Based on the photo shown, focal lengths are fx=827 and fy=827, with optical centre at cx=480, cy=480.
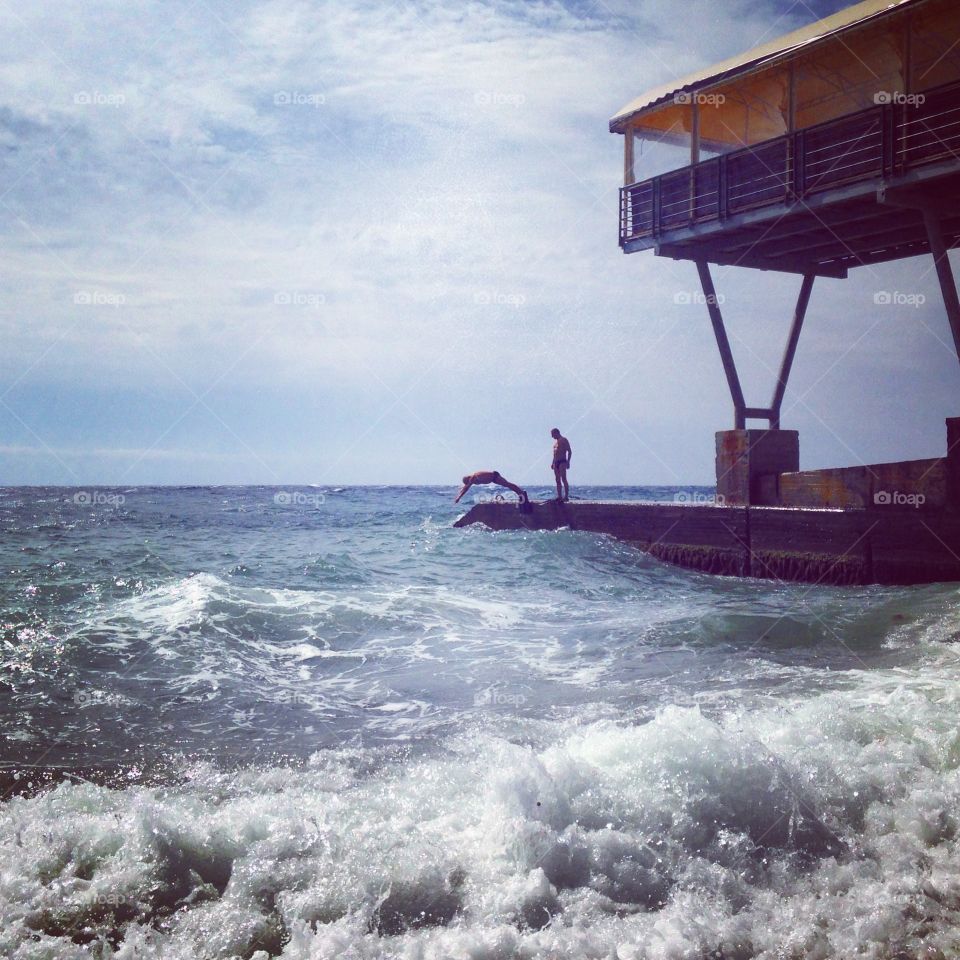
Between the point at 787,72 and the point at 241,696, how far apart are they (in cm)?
1323

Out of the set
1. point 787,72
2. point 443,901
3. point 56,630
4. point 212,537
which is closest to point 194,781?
point 443,901

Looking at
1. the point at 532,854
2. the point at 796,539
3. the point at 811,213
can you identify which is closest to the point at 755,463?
the point at 796,539

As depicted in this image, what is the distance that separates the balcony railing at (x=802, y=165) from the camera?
11.3 m

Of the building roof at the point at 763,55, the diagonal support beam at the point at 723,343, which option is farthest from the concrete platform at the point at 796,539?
the building roof at the point at 763,55

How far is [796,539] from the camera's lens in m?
13.6

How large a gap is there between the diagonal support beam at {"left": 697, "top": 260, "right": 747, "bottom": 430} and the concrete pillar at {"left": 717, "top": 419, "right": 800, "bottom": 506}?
0.66 meters

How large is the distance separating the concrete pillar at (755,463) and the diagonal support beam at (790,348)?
0.59 metres

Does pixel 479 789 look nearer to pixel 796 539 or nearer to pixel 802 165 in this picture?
pixel 796 539

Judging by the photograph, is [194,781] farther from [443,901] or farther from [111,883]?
[443,901]

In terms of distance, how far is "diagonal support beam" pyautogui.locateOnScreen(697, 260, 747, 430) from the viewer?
50.3ft

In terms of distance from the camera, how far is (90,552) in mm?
16250

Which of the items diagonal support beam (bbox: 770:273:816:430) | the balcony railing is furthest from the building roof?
diagonal support beam (bbox: 770:273:816:430)

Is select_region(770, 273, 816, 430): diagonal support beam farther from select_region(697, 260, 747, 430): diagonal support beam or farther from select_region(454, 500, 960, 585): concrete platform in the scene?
select_region(454, 500, 960, 585): concrete platform

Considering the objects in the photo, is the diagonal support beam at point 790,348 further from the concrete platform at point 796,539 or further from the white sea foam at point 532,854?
the white sea foam at point 532,854
